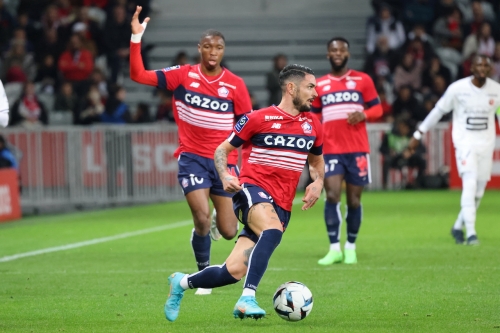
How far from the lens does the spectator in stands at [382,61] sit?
82.6 ft

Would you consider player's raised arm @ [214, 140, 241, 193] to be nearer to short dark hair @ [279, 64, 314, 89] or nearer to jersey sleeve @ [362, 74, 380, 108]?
short dark hair @ [279, 64, 314, 89]

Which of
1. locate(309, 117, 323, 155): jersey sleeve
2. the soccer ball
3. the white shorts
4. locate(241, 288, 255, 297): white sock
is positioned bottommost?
the soccer ball

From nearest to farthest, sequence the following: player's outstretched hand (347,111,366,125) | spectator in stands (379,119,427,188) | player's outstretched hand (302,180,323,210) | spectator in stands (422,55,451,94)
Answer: player's outstretched hand (302,180,323,210)
player's outstretched hand (347,111,366,125)
spectator in stands (379,119,427,188)
spectator in stands (422,55,451,94)

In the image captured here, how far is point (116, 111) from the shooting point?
2323 centimetres

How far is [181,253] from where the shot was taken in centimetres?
1303

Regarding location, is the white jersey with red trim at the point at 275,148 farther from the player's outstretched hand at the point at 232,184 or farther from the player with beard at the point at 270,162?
the player's outstretched hand at the point at 232,184

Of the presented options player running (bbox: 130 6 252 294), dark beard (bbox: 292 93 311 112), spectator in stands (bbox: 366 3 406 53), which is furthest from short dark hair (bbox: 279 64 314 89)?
spectator in stands (bbox: 366 3 406 53)

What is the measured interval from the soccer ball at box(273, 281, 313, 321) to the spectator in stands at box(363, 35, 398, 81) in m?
17.9

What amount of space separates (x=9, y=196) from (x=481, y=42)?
12.4m

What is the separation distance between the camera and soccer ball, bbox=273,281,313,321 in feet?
25.0

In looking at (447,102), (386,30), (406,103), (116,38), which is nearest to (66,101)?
(116,38)

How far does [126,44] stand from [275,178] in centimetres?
1932

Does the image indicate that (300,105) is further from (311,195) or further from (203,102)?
(203,102)

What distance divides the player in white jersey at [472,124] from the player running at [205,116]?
12.6 ft
